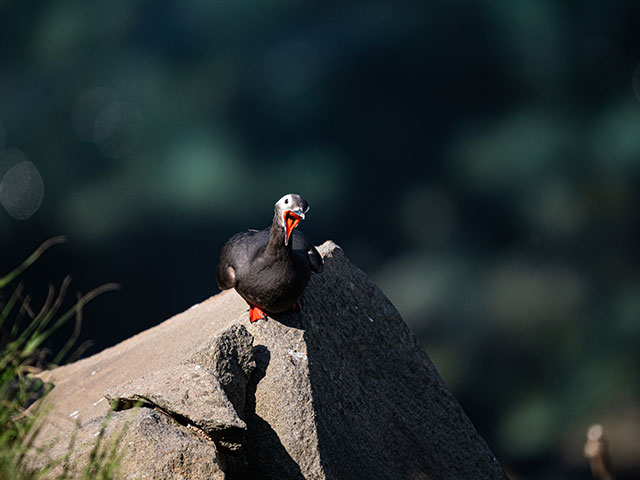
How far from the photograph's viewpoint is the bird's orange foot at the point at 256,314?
9.80 feet

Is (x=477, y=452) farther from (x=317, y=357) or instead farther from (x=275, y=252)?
(x=275, y=252)

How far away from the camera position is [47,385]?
12.7 ft

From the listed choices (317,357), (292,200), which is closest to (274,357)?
(317,357)

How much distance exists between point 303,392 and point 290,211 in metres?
0.67

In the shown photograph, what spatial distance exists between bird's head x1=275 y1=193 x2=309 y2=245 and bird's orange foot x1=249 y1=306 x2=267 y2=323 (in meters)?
0.39

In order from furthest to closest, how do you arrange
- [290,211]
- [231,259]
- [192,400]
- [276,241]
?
1. [231,259]
2. [276,241]
3. [290,211]
4. [192,400]

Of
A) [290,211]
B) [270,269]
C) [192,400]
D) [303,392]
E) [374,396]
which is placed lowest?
[374,396]

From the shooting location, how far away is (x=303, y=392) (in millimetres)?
2838

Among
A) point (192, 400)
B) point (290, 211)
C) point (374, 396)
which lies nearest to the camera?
point (192, 400)

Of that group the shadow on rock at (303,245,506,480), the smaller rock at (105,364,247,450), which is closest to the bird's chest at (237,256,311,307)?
the shadow on rock at (303,245,506,480)

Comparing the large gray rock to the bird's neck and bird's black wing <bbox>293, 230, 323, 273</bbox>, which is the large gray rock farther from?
the bird's neck

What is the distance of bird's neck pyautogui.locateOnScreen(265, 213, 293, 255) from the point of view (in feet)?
9.04

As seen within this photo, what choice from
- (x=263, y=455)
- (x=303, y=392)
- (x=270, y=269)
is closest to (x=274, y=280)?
(x=270, y=269)

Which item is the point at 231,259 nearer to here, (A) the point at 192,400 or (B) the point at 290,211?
(B) the point at 290,211
